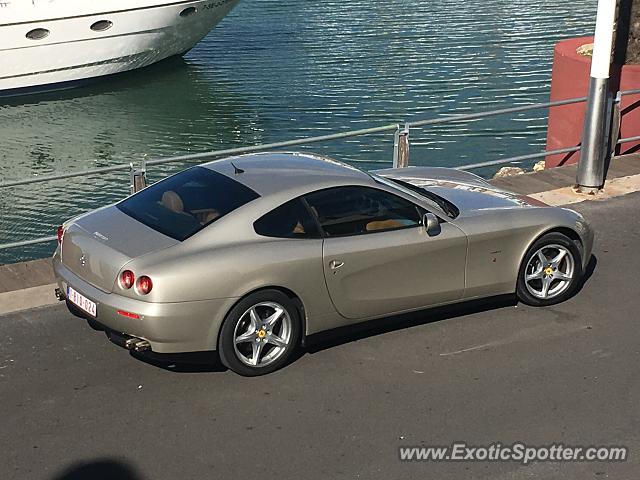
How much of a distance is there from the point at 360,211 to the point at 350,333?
0.91 meters

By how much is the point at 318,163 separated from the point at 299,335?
1.44 m

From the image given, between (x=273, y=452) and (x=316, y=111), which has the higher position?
(x=273, y=452)

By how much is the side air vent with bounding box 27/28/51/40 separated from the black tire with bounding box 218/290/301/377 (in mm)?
22067

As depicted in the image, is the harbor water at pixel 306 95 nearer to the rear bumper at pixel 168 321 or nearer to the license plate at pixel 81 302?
the license plate at pixel 81 302

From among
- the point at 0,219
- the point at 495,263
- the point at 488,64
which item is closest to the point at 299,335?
the point at 495,263

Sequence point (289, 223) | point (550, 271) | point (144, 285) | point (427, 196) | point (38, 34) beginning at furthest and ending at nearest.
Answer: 1. point (38, 34)
2. point (550, 271)
3. point (427, 196)
4. point (289, 223)
5. point (144, 285)

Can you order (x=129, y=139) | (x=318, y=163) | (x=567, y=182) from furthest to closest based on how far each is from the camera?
(x=129, y=139) < (x=567, y=182) < (x=318, y=163)

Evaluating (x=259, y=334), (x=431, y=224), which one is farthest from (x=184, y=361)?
(x=431, y=224)

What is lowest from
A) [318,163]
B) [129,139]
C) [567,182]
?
[129,139]

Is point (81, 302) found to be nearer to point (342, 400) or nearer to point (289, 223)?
point (289, 223)

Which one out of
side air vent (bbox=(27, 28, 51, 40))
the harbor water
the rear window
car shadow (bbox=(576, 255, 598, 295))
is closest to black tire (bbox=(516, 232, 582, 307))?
car shadow (bbox=(576, 255, 598, 295))

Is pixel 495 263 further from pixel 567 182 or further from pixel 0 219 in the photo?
pixel 0 219

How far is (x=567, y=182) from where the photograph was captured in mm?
12359

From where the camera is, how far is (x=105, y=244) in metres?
7.25
